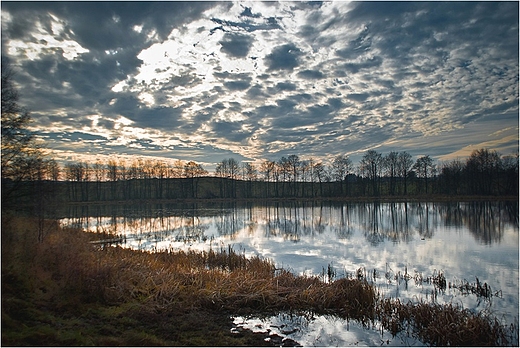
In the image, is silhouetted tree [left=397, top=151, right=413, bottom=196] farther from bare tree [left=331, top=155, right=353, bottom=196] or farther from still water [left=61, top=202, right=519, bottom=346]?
still water [left=61, top=202, right=519, bottom=346]

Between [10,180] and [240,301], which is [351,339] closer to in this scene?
[240,301]

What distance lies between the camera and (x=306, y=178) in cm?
11456

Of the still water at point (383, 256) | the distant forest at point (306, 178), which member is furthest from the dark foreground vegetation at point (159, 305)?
the distant forest at point (306, 178)

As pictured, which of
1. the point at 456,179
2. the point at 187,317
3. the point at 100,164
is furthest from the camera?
the point at 100,164

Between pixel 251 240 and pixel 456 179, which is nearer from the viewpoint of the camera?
pixel 251 240

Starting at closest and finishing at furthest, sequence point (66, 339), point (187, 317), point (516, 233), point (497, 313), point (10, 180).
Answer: point (66, 339) → point (187, 317) → point (497, 313) → point (10, 180) → point (516, 233)

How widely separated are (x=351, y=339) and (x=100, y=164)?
12701 cm

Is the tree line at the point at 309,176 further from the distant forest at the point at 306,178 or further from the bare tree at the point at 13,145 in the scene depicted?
the bare tree at the point at 13,145

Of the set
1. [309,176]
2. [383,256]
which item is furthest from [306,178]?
[383,256]

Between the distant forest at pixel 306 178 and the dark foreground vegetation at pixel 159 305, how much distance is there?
81.6m

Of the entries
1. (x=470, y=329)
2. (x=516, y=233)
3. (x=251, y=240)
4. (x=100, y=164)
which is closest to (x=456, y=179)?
(x=516, y=233)

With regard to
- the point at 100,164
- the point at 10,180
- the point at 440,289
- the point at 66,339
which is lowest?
the point at 440,289

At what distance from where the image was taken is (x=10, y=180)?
13086 mm

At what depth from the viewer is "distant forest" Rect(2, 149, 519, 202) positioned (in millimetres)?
86812
